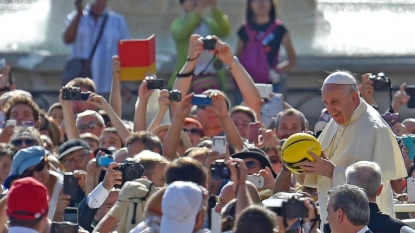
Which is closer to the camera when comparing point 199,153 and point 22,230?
point 22,230

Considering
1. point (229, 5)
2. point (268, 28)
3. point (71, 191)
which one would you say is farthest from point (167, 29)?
point (71, 191)

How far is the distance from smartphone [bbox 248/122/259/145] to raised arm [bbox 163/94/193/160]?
0.70m

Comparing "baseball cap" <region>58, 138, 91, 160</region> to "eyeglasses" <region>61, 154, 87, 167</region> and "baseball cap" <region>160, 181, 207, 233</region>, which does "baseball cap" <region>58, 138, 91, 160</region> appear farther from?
"baseball cap" <region>160, 181, 207, 233</region>

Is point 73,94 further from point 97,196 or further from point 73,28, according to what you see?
point 97,196

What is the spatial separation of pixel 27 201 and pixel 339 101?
239 centimetres

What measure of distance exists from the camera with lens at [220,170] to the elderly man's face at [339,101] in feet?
2.75

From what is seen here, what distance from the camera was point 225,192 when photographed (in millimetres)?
8266

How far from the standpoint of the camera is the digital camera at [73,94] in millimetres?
11672

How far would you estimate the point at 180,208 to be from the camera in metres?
7.07

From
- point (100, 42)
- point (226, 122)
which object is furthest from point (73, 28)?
point (226, 122)

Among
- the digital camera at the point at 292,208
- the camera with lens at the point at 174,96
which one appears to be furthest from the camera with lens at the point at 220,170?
the camera with lens at the point at 174,96

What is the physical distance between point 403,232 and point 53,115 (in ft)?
18.0

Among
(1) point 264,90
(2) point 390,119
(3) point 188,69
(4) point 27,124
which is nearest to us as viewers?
(4) point 27,124

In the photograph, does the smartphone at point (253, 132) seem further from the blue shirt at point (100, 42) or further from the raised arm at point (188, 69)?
the blue shirt at point (100, 42)
